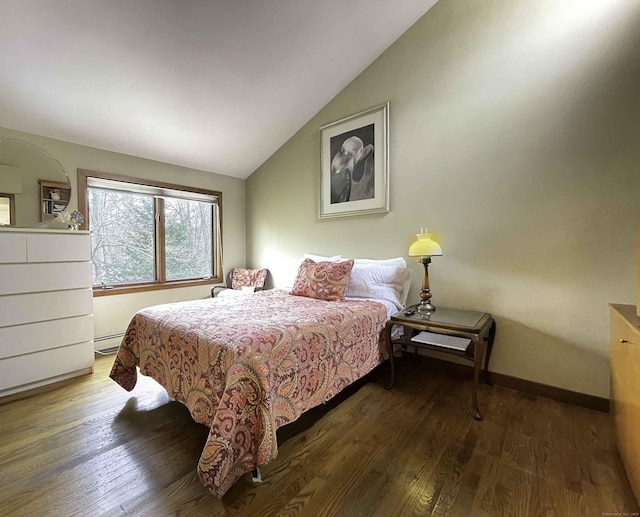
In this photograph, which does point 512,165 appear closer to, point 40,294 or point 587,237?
point 587,237

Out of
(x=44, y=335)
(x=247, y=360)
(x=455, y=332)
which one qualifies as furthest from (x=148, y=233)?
(x=455, y=332)

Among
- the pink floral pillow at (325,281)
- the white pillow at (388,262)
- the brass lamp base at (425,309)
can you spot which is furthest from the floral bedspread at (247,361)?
the white pillow at (388,262)

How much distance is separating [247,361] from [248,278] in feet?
8.50

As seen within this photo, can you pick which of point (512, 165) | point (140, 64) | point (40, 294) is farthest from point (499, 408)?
point (140, 64)

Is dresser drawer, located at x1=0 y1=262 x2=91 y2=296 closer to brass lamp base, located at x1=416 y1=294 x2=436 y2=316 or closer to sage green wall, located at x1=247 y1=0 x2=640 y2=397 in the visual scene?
sage green wall, located at x1=247 y1=0 x2=640 y2=397

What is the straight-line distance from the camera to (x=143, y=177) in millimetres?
3170

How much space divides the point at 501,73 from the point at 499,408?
2.43 metres

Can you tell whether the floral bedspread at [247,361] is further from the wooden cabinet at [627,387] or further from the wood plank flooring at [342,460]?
the wooden cabinet at [627,387]

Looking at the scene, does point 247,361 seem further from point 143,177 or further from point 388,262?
point 143,177

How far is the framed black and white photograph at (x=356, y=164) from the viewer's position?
2.77m

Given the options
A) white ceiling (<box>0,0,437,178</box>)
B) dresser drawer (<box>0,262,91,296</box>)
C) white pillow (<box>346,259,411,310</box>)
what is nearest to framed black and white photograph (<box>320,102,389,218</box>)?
white ceiling (<box>0,0,437,178</box>)

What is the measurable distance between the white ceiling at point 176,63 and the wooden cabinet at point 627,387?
106 inches

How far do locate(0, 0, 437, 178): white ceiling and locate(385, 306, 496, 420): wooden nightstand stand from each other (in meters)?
2.40

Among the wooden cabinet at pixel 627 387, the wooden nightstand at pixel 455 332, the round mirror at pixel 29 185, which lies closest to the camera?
the wooden cabinet at pixel 627 387
